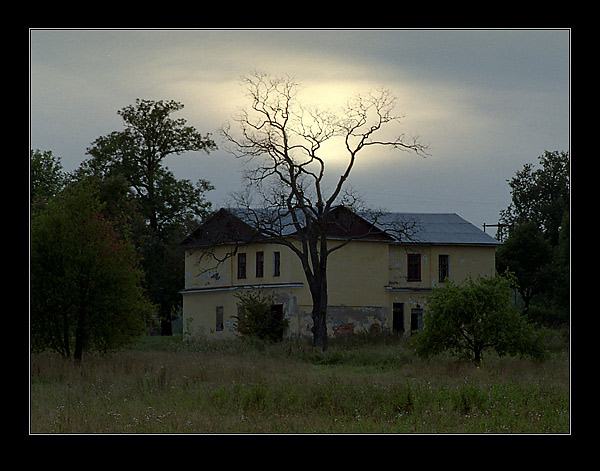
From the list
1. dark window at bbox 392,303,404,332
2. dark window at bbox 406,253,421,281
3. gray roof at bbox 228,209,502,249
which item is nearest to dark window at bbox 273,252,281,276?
gray roof at bbox 228,209,502,249

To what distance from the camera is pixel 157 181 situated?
55000 mm

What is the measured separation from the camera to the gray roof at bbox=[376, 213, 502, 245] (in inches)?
1902

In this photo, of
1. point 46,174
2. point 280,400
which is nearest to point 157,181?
point 46,174

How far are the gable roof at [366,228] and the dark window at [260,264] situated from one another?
1119mm

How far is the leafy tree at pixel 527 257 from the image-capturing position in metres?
56.4

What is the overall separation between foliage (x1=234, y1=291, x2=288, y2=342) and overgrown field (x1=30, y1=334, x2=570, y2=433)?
1726 centimetres

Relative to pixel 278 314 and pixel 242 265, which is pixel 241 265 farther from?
pixel 278 314

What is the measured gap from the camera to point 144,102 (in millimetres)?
Result: 55219

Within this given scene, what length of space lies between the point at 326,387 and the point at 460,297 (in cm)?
910

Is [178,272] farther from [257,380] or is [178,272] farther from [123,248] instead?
[257,380]

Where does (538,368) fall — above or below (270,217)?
below

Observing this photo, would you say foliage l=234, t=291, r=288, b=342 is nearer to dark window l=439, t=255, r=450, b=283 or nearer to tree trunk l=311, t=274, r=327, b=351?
tree trunk l=311, t=274, r=327, b=351

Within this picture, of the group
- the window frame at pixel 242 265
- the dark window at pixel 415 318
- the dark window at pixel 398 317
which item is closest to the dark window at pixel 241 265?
the window frame at pixel 242 265

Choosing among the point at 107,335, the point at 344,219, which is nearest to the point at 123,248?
the point at 107,335
